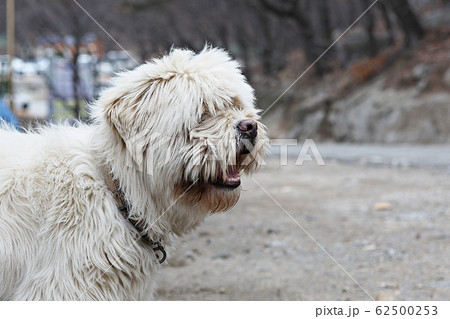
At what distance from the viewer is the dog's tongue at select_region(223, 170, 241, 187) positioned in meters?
3.74

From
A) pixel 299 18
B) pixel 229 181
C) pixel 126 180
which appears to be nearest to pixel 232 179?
pixel 229 181

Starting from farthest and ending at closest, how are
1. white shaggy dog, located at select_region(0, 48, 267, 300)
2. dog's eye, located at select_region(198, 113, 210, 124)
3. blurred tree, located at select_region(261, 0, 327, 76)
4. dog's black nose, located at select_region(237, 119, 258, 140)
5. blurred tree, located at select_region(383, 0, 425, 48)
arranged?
blurred tree, located at select_region(261, 0, 327, 76), blurred tree, located at select_region(383, 0, 425, 48), dog's eye, located at select_region(198, 113, 210, 124), dog's black nose, located at select_region(237, 119, 258, 140), white shaggy dog, located at select_region(0, 48, 267, 300)

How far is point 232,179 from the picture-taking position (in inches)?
148

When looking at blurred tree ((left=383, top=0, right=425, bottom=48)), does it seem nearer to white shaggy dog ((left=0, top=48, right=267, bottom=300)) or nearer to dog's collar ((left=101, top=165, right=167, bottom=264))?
white shaggy dog ((left=0, top=48, right=267, bottom=300))

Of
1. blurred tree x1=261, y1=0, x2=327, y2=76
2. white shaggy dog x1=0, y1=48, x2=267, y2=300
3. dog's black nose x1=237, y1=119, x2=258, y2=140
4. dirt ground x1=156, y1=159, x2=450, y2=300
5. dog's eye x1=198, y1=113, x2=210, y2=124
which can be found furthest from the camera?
blurred tree x1=261, y1=0, x2=327, y2=76

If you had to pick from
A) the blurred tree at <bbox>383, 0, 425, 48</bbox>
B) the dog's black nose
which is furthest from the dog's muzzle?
the blurred tree at <bbox>383, 0, 425, 48</bbox>

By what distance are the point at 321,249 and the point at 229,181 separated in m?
3.89

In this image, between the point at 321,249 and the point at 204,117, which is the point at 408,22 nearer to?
the point at 321,249

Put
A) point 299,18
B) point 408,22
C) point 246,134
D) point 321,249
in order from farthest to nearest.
→ point 299,18 < point 408,22 < point 321,249 < point 246,134

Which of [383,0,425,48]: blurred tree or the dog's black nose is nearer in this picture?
the dog's black nose

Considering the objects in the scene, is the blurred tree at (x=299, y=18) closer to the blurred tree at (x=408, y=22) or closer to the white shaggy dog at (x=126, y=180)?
the blurred tree at (x=408, y=22)

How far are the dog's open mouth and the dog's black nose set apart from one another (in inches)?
9.4
